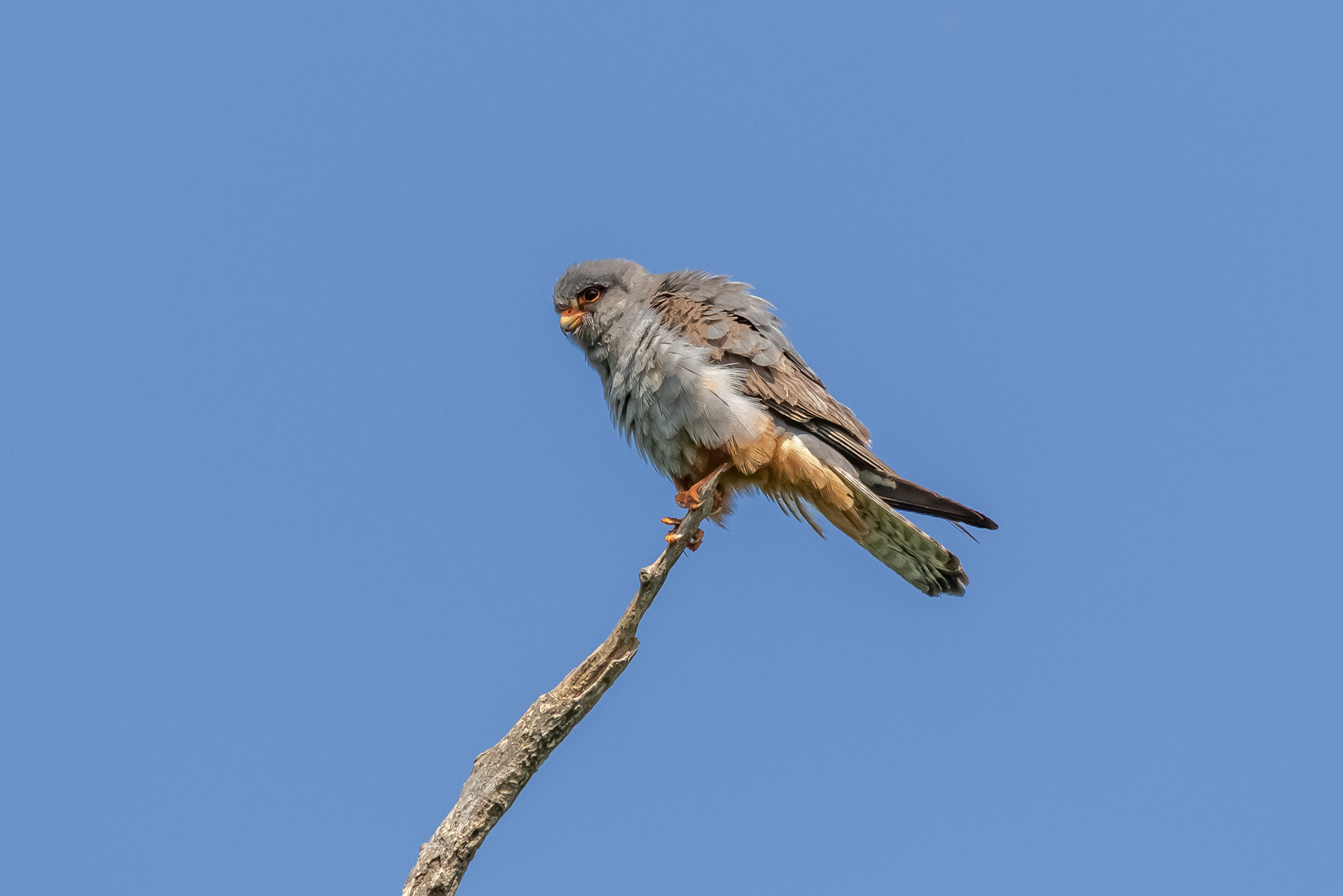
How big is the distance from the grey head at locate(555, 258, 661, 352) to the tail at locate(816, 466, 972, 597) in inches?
64.1

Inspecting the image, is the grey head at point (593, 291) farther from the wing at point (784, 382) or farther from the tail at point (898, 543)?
the tail at point (898, 543)

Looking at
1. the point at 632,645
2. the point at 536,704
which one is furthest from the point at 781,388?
the point at 536,704

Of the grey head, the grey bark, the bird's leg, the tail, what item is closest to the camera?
the grey bark

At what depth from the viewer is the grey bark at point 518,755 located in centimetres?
424

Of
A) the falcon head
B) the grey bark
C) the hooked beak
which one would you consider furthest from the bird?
the grey bark

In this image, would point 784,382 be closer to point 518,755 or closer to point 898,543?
point 898,543

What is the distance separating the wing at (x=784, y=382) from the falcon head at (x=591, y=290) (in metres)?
0.34

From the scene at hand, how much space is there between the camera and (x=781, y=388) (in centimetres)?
552

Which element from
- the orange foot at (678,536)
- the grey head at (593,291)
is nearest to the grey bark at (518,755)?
the orange foot at (678,536)

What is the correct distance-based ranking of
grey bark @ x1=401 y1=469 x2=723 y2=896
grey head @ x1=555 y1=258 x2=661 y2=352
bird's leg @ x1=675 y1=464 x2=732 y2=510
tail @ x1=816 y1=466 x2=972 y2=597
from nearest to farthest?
1. grey bark @ x1=401 y1=469 x2=723 y2=896
2. bird's leg @ x1=675 y1=464 x2=732 y2=510
3. tail @ x1=816 y1=466 x2=972 y2=597
4. grey head @ x1=555 y1=258 x2=661 y2=352

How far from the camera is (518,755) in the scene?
14.4 feet

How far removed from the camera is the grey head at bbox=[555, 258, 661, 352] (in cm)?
603

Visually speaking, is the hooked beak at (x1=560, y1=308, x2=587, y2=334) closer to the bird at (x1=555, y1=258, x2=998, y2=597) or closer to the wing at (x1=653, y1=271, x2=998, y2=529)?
the bird at (x1=555, y1=258, x2=998, y2=597)

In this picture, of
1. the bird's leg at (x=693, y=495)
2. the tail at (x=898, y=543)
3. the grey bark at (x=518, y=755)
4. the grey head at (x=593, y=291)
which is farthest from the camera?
the grey head at (x=593, y=291)
